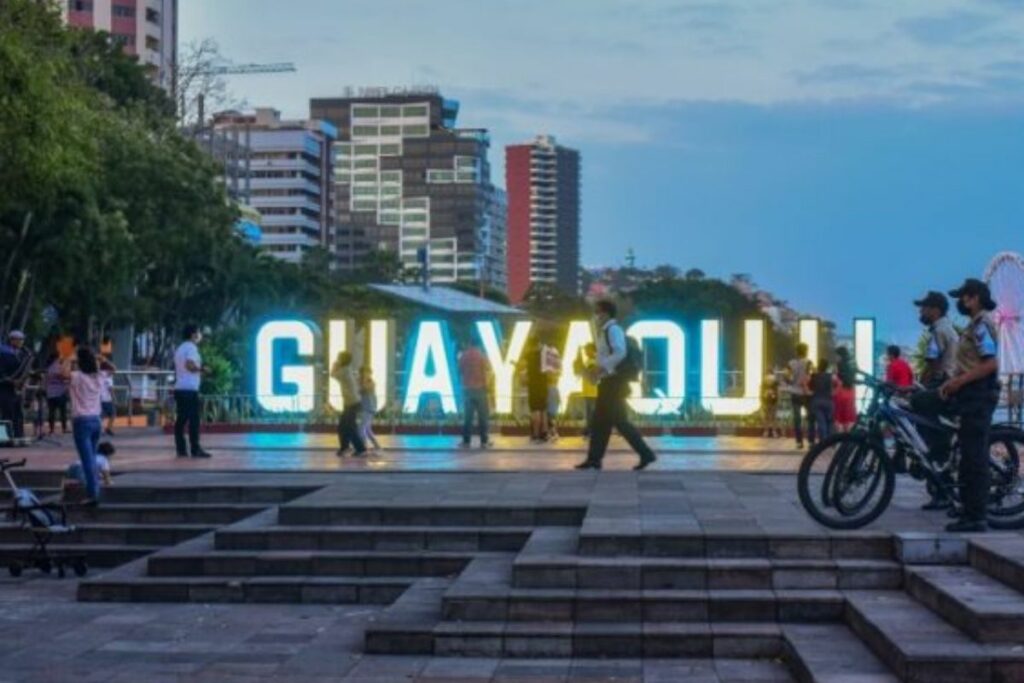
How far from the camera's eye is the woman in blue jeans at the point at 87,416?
17.0 m

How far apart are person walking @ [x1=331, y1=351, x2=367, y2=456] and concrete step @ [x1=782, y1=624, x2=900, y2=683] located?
13.0m

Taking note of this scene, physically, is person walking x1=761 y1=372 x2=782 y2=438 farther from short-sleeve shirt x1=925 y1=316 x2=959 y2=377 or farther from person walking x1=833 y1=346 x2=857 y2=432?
short-sleeve shirt x1=925 y1=316 x2=959 y2=377

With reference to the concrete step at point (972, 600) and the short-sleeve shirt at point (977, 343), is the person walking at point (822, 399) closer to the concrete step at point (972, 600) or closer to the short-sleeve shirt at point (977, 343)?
the short-sleeve shirt at point (977, 343)

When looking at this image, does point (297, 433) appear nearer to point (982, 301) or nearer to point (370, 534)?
point (370, 534)

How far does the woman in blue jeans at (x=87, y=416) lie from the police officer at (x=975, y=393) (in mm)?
7866

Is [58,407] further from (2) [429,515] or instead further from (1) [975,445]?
(1) [975,445]

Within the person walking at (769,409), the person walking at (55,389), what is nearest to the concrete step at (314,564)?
the person walking at (55,389)

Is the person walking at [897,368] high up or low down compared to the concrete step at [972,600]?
up

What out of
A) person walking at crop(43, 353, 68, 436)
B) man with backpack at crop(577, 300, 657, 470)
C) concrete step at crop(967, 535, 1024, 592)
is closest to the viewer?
concrete step at crop(967, 535, 1024, 592)

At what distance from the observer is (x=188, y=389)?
2258 centimetres

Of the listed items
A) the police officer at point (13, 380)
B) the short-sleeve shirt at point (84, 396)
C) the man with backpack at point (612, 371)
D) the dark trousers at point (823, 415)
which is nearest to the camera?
the short-sleeve shirt at point (84, 396)

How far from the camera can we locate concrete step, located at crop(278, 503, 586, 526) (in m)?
14.7

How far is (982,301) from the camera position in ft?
40.7

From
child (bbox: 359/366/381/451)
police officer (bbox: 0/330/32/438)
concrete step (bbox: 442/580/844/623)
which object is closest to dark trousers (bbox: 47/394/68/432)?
police officer (bbox: 0/330/32/438)
